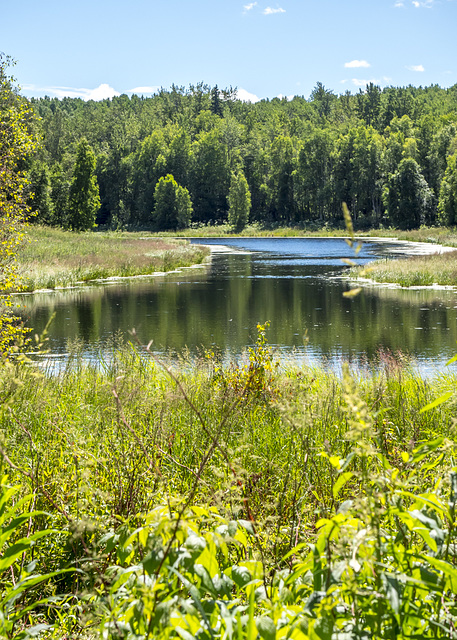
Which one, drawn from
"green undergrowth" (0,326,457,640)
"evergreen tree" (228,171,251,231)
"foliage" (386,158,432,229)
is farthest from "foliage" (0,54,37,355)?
"evergreen tree" (228,171,251,231)

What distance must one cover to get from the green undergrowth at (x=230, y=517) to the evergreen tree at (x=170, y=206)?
3766 inches

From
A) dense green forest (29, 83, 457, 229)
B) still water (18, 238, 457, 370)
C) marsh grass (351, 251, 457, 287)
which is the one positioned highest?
dense green forest (29, 83, 457, 229)

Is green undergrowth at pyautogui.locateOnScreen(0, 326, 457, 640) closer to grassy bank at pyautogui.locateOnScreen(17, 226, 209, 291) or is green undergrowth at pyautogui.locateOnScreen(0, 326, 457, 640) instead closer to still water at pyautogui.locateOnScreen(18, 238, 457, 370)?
still water at pyautogui.locateOnScreen(18, 238, 457, 370)

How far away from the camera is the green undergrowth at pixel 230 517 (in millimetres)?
1546

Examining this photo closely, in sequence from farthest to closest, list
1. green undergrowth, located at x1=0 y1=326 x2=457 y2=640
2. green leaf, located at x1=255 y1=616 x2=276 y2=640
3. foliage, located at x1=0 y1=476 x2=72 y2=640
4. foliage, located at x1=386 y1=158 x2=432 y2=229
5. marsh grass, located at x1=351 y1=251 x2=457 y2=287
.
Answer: foliage, located at x1=386 y1=158 x2=432 y2=229 < marsh grass, located at x1=351 y1=251 x2=457 y2=287 < foliage, located at x1=0 y1=476 x2=72 y2=640 < green undergrowth, located at x1=0 y1=326 x2=457 y2=640 < green leaf, located at x1=255 y1=616 x2=276 y2=640

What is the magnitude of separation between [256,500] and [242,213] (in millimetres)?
99186

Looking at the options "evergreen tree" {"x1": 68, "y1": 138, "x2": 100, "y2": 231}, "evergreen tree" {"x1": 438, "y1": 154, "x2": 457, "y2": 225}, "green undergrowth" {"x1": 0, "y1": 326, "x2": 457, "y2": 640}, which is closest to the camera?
"green undergrowth" {"x1": 0, "y1": 326, "x2": 457, "y2": 640}

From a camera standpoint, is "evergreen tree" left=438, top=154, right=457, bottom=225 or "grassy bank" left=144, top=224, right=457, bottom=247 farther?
"evergreen tree" left=438, top=154, right=457, bottom=225

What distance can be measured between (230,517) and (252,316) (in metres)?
19.2

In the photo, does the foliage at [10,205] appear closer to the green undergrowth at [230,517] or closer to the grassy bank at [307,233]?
the green undergrowth at [230,517]

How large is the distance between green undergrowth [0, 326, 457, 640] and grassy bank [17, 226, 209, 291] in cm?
2128

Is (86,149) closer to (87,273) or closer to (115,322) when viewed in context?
(87,273)

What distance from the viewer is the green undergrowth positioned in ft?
5.07

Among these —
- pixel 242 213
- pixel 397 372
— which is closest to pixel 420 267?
pixel 397 372
